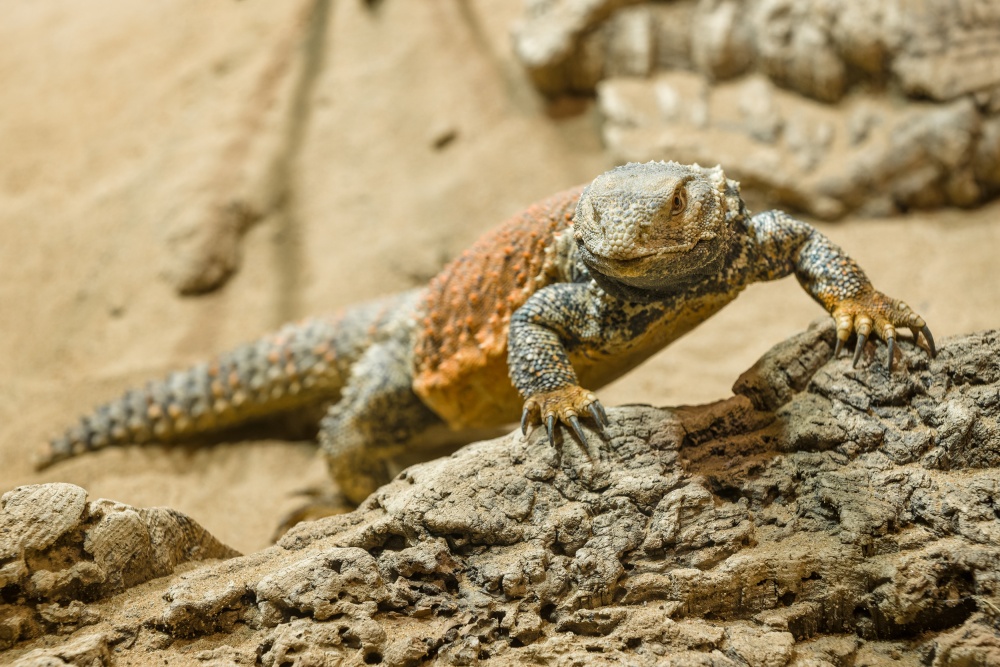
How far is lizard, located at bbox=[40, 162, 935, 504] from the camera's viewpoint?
343 cm

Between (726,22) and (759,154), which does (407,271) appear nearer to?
(759,154)

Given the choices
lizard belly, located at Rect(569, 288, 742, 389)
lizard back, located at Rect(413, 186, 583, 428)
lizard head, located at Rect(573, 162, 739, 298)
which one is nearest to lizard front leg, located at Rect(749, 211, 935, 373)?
lizard belly, located at Rect(569, 288, 742, 389)

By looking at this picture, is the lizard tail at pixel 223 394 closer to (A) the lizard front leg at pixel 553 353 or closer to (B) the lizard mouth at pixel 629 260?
(A) the lizard front leg at pixel 553 353

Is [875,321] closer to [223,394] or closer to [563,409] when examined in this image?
[563,409]

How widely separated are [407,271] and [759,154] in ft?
9.99

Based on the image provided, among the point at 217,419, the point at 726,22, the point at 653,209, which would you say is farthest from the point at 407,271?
the point at 653,209

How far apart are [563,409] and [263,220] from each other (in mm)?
5285

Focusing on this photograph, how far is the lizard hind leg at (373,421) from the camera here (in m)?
5.38

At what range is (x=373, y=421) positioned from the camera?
5.41 meters

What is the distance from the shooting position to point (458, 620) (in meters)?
2.87

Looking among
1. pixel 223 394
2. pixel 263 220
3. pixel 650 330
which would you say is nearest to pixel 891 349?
Answer: pixel 650 330

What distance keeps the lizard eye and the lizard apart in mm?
12

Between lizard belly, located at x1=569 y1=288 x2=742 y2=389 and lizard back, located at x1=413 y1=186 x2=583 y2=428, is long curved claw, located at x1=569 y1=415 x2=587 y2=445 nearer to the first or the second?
lizard belly, located at x1=569 y1=288 x2=742 y2=389

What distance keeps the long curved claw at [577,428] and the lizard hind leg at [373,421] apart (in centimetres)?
212
